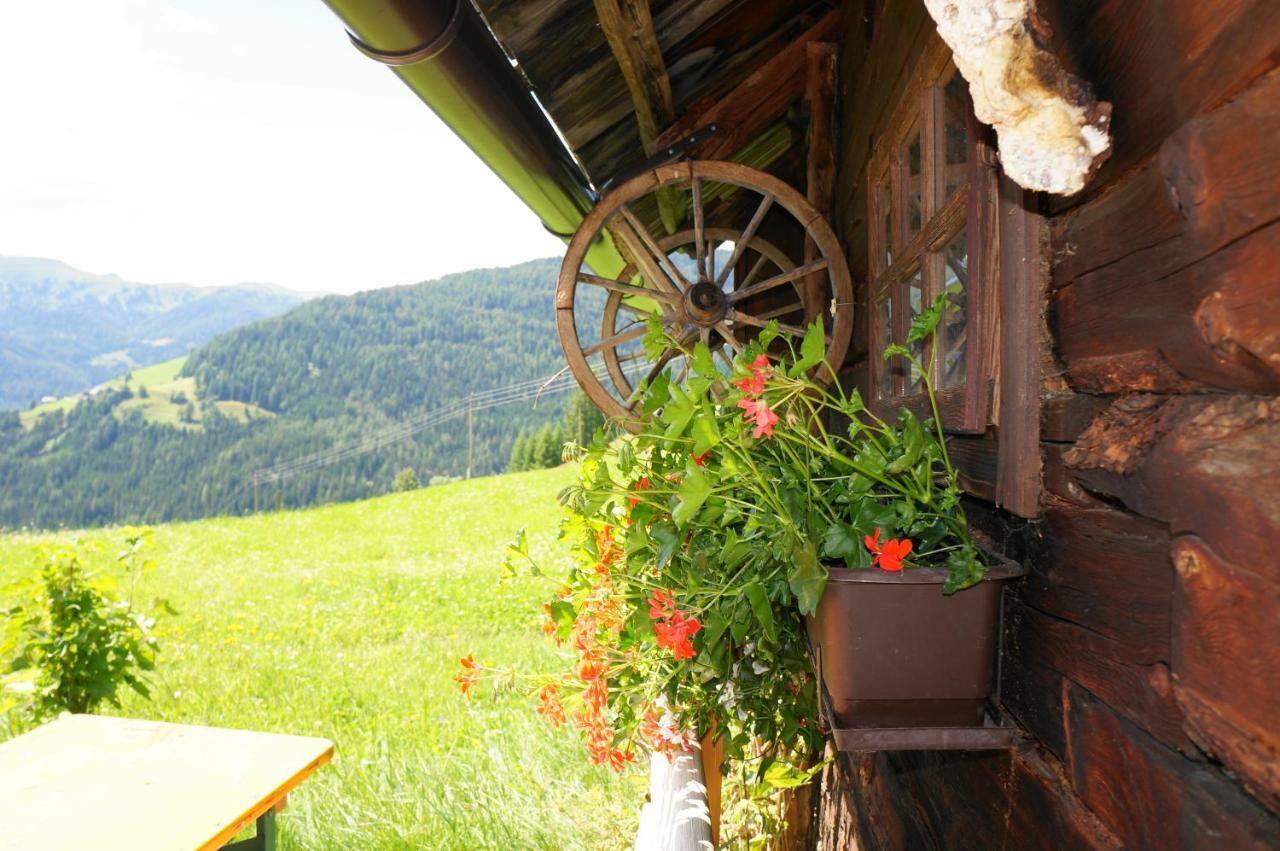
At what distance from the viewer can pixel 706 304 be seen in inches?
108

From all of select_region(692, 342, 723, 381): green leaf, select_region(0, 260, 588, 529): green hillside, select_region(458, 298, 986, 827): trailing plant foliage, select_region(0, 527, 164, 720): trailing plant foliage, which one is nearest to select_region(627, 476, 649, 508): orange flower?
select_region(458, 298, 986, 827): trailing plant foliage

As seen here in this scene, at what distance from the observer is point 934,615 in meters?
1.07

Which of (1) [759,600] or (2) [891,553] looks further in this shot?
(1) [759,600]

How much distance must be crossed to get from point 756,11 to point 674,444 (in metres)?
2.17

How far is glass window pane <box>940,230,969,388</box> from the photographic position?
5.01 feet

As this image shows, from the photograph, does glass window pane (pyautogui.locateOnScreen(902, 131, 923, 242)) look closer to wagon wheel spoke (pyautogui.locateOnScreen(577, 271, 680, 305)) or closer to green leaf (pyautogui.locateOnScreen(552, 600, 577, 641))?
wagon wheel spoke (pyautogui.locateOnScreen(577, 271, 680, 305))

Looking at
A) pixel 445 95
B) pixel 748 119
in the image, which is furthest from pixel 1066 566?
pixel 748 119

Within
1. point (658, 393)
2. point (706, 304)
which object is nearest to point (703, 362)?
point (658, 393)

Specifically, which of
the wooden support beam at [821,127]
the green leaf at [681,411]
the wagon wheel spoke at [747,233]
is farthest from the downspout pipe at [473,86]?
the green leaf at [681,411]

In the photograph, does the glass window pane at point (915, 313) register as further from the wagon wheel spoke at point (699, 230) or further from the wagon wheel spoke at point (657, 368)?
the wagon wheel spoke at point (699, 230)

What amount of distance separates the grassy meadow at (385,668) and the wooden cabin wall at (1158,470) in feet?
8.12

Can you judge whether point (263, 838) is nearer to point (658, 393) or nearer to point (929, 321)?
point (658, 393)

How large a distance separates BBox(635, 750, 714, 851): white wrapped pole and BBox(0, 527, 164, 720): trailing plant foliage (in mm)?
3225

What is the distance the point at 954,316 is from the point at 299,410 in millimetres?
144210
